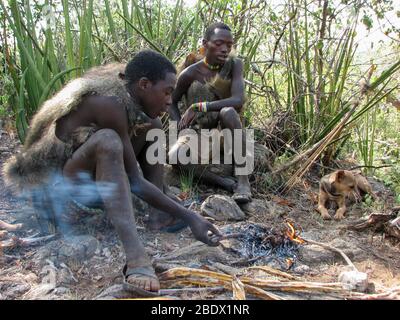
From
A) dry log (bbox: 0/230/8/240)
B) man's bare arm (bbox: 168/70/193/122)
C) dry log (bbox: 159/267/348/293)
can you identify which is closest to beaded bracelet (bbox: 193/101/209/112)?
man's bare arm (bbox: 168/70/193/122)

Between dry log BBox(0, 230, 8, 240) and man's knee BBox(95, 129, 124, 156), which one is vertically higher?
man's knee BBox(95, 129, 124, 156)

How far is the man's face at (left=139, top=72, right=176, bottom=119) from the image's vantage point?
8.69 ft

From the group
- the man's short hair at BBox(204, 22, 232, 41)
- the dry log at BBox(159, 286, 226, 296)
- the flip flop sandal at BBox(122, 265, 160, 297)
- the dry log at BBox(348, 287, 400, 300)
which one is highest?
the man's short hair at BBox(204, 22, 232, 41)

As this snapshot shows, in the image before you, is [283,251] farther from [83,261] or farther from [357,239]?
[83,261]

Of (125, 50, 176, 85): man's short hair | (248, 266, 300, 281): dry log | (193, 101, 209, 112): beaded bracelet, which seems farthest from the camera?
(193, 101, 209, 112): beaded bracelet

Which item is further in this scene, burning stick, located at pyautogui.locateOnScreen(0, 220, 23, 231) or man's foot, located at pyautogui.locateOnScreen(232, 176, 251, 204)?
man's foot, located at pyautogui.locateOnScreen(232, 176, 251, 204)

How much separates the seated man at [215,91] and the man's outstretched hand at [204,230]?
1.24 metres

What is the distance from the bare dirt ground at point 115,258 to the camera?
2.38 meters

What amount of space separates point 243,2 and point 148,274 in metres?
3.45

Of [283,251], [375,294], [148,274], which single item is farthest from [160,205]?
[375,294]

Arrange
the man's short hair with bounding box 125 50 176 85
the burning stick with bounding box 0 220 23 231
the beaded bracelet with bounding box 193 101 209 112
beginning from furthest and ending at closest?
the beaded bracelet with bounding box 193 101 209 112 → the burning stick with bounding box 0 220 23 231 → the man's short hair with bounding box 125 50 176 85

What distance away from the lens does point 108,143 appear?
2355mm

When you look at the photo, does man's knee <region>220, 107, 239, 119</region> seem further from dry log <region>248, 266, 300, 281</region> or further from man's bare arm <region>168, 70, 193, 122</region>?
dry log <region>248, 266, 300, 281</region>

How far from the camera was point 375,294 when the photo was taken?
231 centimetres
